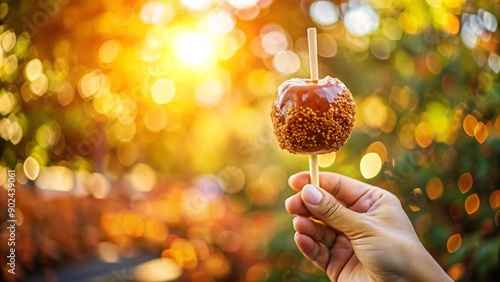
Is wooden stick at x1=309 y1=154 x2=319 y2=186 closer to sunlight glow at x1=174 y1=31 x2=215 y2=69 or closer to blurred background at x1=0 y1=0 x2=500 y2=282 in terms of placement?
blurred background at x1=0 y1=0 x2=500 y2=282

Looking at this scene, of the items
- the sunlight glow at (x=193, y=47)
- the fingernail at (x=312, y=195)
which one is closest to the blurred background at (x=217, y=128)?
the sunlight glow at (x=193, y=47)

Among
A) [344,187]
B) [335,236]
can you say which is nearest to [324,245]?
[335,236]

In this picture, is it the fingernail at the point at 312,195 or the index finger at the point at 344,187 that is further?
the index finger at the point at 344,187

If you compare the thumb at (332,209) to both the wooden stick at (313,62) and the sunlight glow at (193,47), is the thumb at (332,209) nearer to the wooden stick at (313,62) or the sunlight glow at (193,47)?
the wooden stick at (313,62)

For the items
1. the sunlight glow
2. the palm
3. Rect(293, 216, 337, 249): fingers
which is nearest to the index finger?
the palm

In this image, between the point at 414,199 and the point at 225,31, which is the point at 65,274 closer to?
the point at 225,31

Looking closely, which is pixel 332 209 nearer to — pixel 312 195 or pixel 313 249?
pixel 312 195
